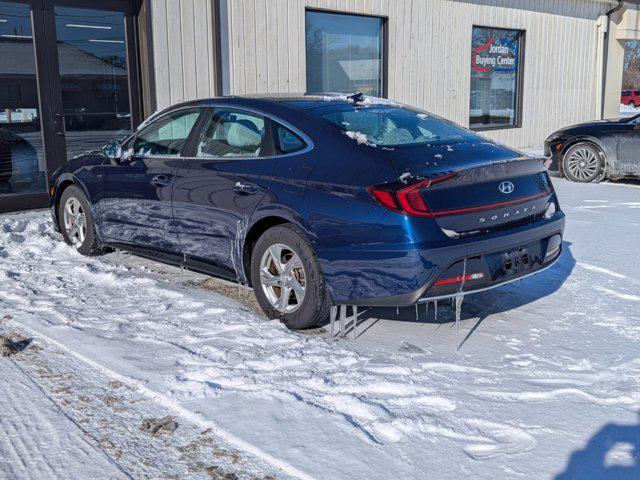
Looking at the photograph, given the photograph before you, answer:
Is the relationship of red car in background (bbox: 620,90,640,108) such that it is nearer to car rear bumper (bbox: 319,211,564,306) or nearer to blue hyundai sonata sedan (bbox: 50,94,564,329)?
blue hyundai sonata sedan (bbox: 50,94,564,329)

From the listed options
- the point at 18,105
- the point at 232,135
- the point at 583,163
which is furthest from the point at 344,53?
the point at 232,135

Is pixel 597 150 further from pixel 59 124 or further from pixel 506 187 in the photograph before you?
pixel 59 124

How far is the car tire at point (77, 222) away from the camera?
680 cm

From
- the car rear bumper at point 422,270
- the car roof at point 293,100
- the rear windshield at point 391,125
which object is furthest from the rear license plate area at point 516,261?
the car roof at point 293,100

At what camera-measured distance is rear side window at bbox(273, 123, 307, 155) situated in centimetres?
487

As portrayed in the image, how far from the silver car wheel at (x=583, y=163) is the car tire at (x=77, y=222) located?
7.93 metres

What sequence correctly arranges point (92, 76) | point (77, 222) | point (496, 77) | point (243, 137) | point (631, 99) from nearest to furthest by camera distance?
point (243, 137)
point (77, 222)
point (92, 76)
point (496, 77)
point (631, 99)

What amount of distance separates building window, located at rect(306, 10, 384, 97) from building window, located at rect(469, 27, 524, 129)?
9.82 feet

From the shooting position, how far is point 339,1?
40.3ft

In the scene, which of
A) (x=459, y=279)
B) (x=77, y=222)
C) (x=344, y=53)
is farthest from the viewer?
(x=344, y=53)

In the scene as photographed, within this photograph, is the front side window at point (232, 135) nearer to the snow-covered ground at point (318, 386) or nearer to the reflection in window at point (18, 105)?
the snow-covered ground at point (318, 386)

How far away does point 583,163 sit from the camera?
11.7 metres

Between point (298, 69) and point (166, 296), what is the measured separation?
6.94 m

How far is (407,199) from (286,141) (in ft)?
3.67
